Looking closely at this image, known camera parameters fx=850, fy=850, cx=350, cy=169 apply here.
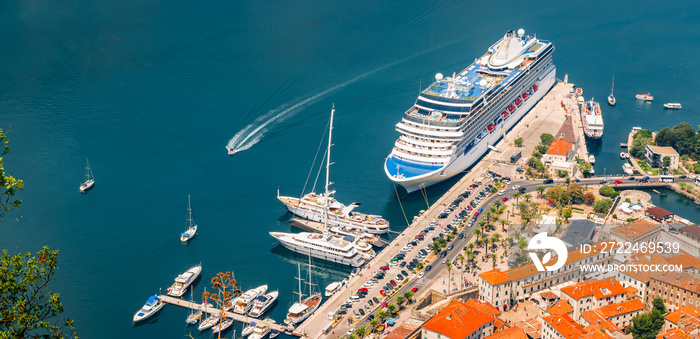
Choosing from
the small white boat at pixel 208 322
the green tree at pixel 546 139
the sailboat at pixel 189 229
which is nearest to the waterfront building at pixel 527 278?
the small white boat at pixel 208 322

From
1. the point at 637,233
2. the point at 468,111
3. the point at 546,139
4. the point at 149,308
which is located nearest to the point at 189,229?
the point at 149,308

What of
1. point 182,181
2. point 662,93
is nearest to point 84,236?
point 182,181

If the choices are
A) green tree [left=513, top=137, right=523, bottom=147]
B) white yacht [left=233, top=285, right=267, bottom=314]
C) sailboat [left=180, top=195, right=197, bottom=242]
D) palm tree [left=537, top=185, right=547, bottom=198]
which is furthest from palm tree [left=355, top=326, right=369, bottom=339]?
green tree [left=513, top=137, right=523, bottom=147]

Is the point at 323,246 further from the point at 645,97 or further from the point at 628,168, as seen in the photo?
the point at 645,97

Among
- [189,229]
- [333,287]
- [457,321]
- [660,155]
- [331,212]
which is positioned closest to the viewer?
[457,321]

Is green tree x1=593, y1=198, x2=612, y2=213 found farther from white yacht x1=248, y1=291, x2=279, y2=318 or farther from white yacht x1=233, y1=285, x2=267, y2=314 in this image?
white yacht x1=233, y1=285, x2=267, y2=314

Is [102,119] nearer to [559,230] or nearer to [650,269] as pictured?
[559,230]
